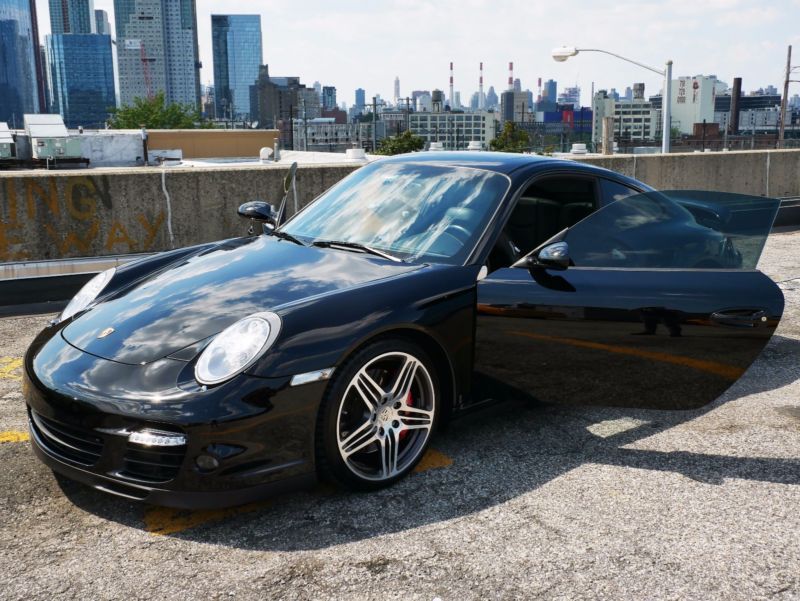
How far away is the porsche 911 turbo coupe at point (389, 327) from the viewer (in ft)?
10.6

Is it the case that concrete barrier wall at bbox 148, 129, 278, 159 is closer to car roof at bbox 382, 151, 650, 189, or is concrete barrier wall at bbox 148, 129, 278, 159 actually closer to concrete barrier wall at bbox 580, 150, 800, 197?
concrete barrier wall at bbox 580, 150, 800, 197

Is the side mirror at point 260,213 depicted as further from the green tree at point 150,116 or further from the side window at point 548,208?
the green tree at point 150,116

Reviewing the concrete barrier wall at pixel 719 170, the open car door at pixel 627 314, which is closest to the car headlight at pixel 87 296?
the open car door at pixel 627 314

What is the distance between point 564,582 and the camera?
2.99 metres

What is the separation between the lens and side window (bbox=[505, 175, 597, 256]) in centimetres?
448

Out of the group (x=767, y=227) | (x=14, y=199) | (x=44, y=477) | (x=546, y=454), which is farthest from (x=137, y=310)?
(x=14, y=199)

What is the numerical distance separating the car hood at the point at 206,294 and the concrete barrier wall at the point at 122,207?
13.4 feet

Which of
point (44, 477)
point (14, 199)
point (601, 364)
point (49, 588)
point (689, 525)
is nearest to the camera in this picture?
point (49, 588)

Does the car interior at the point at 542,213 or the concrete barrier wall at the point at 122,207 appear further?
the concrete barrier wall at the point at 122,207

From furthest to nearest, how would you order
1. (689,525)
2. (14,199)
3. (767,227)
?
(14,199), (767,227), (689,525)

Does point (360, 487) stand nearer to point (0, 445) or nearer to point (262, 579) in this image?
point (262, 579)

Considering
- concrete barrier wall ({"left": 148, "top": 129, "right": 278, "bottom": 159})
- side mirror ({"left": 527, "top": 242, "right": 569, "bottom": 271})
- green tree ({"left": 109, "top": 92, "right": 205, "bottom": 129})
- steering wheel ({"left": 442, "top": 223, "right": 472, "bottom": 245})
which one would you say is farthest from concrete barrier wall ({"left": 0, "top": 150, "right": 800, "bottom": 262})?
green tree ({"left": 109, "top": 92, "right": 205, "bottom": 129})

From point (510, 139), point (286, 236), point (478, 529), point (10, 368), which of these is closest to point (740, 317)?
point (478, 529)

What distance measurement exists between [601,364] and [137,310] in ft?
7.01
